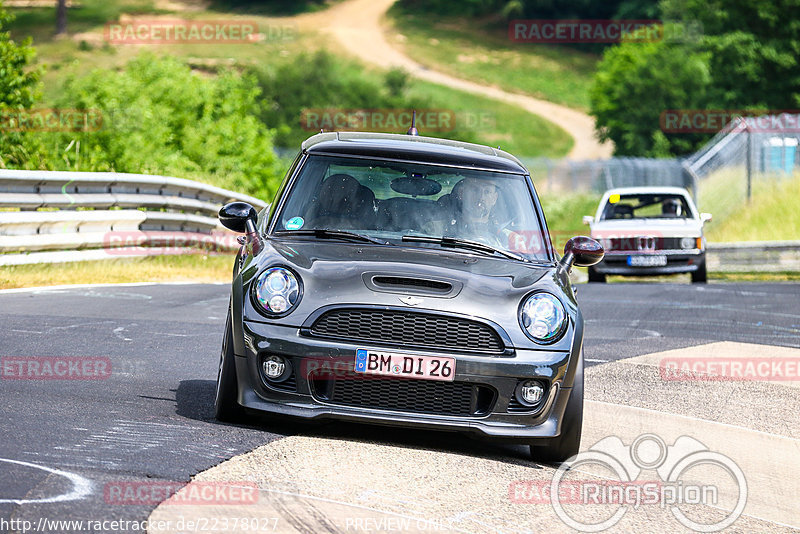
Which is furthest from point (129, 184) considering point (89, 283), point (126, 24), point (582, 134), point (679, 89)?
point (126, 24)

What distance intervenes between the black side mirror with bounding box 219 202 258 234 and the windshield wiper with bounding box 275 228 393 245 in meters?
0.28

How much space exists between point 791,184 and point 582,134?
54.6 m

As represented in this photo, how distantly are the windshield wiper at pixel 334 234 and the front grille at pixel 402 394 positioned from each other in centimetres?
98

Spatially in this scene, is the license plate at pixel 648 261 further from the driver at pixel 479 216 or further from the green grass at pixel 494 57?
the green grass at pixel 494 57

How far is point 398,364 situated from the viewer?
20.2 feet

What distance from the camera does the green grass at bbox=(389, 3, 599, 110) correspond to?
330 ft

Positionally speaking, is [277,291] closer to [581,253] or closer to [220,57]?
[581,253]

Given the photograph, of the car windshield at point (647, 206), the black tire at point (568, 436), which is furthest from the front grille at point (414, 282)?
the car windshield at point (647, 206)

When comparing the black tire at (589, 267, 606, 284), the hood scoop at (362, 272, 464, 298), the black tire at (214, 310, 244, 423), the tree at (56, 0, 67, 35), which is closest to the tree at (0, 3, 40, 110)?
the black tire at (589, 267, 606, 284)

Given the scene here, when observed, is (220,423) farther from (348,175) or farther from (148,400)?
(348,175)

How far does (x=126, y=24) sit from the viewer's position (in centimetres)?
10481

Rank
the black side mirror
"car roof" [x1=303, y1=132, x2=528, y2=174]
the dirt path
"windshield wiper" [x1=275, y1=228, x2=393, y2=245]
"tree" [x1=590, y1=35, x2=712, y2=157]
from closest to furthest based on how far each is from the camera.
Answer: "windshield wiper" [x1=275, y1=228, x2=393, y2=245] < the black side mirror < "car roof" [x1=303, y1=132, x2=528, y2=174] < "tree" [x1=590, y1=35, x2=712, y2=157] < the dirt path

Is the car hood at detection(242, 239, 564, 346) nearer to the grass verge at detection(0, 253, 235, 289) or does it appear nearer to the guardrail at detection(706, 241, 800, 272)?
the grass verge at detection(0, 253, 235, 289)

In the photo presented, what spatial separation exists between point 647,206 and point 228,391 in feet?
55.2
